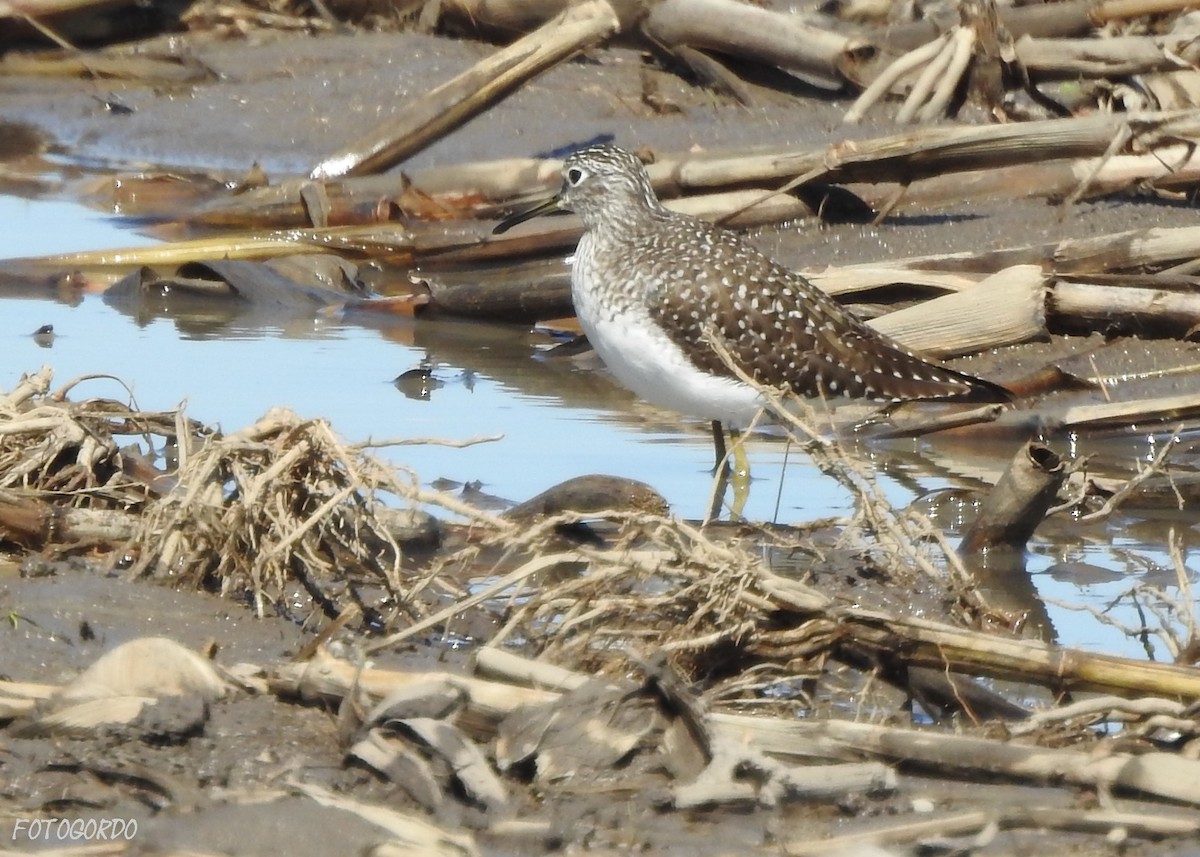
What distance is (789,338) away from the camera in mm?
6531

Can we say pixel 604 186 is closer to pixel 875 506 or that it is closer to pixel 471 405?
pixel 471 405

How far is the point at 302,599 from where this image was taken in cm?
473

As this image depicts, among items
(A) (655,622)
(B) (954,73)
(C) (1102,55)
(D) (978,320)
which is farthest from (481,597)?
(C) (1102,55)

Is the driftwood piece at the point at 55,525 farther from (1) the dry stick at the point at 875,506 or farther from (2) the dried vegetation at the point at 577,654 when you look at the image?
(1) the dry stick at the point at 875,506

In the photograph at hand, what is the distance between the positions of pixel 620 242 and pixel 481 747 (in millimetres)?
3473

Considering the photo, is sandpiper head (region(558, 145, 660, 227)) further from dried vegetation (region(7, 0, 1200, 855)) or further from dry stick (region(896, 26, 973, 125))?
dry stick (region(896, 26, 973, 125))

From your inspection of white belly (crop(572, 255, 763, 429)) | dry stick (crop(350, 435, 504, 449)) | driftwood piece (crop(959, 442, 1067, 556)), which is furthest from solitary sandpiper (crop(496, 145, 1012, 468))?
dry stick (crop(350, 435, 504, 449))

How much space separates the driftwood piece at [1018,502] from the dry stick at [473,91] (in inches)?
164

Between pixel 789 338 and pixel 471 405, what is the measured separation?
1589 millimetres

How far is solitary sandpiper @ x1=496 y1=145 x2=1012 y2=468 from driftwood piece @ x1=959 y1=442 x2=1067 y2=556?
96 centimetres

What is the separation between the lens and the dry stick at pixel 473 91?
29.5ft

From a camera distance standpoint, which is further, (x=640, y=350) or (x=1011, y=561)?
(x=640, y=350)

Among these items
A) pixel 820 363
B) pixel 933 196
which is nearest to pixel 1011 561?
pixel 820 363

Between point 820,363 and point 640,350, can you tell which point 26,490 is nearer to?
point 640,350
